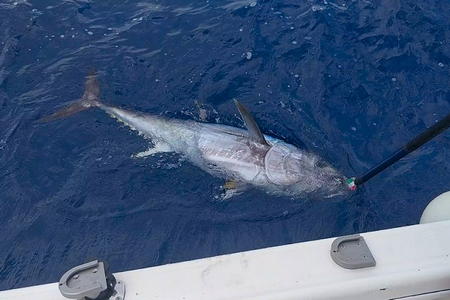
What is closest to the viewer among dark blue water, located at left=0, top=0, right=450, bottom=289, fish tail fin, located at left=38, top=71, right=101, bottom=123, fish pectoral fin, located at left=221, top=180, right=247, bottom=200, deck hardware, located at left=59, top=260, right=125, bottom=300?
deck hardware, located at left=59, top=260, right=125, bottom=300

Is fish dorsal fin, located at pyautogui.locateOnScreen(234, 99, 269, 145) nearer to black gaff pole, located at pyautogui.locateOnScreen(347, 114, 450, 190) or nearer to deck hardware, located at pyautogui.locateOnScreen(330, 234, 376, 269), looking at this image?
black gaff pole, located at pyautogui.locateOnScreen(347, 114, 450, 190)

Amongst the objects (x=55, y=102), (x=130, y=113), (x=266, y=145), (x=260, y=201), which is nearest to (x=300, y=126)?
(x=266, y=145)

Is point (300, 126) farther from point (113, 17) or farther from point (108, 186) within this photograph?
point (113, 17)

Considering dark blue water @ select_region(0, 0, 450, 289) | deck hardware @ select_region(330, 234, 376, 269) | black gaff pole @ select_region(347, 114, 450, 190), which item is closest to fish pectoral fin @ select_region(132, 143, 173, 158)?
dark blue water @ select_region(0, 0, 450, 289)

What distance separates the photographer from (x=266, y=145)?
343 centimetres

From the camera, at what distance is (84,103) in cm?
395

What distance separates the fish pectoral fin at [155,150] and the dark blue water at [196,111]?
0.06 meters

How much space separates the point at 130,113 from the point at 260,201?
132cm

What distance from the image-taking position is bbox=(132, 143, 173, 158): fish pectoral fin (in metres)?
3.59

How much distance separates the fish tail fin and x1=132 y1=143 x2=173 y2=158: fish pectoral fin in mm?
670

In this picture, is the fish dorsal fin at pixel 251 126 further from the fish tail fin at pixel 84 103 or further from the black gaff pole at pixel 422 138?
the fish tail fin at pixel 84 103

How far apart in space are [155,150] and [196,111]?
538 millimetres

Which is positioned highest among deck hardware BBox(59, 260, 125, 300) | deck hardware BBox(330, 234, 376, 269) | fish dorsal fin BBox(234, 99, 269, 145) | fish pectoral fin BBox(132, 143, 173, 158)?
deck hardware BBox(59, 260, 125, 300)

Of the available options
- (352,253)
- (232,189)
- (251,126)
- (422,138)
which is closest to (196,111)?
(251,126)
